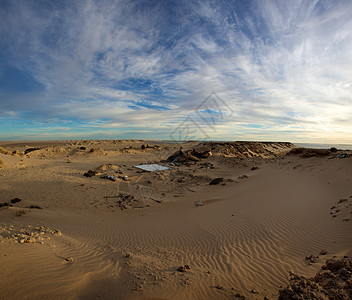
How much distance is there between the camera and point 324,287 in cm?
297

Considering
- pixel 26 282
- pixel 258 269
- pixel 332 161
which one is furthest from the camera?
pixel 332 161

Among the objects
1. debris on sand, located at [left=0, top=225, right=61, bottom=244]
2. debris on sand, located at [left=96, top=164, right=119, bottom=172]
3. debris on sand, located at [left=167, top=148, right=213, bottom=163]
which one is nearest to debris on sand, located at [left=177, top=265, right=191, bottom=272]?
debris on sand, located at [left=0, top=225, right=61, bottom=244]

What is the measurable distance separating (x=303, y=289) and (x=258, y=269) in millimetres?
1683

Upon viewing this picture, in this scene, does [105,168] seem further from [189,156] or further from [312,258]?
[312,258]

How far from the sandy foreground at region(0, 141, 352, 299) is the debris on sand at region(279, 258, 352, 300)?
81cm

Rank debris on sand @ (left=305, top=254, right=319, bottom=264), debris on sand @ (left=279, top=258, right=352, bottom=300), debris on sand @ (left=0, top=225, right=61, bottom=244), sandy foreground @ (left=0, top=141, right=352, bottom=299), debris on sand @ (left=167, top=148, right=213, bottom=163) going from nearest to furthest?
debris on sand @ (left=279, top=258, right=352, bottom=300) < sandy foreground @ (left=0, top=141, right=352, bottom=299) < debris on sand @ (left=305, top=254, right=319, bottom=264) < debris on sand @ (left=0, top=225, right=61, bottom=244) < debris on sand @ (left=167, top=148, right=213, bottom=163)

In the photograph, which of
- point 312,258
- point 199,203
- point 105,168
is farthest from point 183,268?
point 105,168

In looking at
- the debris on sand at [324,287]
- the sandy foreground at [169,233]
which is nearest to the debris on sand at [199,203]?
the sandy foreground at [169,233]

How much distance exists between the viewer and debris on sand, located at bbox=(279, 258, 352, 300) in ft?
9.21

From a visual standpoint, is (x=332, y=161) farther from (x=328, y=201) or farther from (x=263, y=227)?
(x=263, y=227)

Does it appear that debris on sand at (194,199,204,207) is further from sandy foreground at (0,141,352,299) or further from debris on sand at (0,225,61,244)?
debris on sand at (0,225,61,244)

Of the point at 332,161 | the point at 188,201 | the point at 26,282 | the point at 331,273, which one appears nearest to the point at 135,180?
the point at 188,201

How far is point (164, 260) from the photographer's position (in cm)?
504

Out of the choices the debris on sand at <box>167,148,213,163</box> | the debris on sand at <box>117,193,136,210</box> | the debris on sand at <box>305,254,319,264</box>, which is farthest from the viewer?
the debris on sand at <box>167,148,213,163</box>
